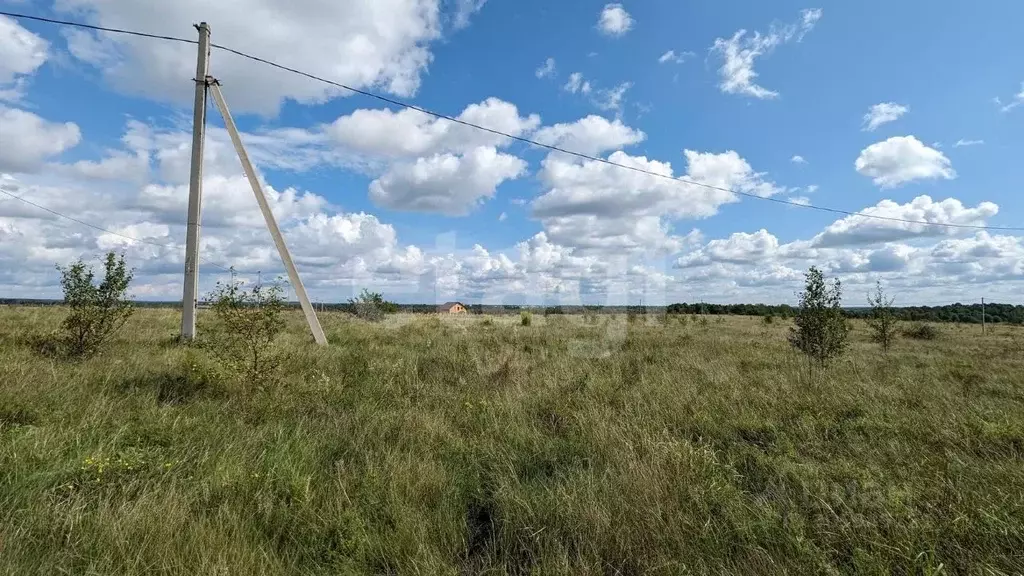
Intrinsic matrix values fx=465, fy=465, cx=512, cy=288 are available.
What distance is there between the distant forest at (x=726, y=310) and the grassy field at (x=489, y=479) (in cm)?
1432

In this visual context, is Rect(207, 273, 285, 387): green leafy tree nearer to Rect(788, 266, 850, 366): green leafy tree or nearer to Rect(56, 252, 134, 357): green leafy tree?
Rect(56, 252, 134, 357): green leafy tree

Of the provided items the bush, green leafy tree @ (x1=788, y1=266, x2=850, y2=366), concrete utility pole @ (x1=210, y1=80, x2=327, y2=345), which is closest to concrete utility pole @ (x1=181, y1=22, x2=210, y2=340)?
concrete utility pole @ (x1=210, y1=80, x2=327, y2=345)

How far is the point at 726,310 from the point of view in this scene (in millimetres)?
63812

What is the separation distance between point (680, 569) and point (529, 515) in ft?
3.22

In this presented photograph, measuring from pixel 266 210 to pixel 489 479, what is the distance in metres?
9.66

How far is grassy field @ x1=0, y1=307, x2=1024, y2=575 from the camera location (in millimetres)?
2584

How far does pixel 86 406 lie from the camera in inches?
181

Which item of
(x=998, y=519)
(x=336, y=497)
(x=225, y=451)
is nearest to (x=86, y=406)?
(x=225, y=451)

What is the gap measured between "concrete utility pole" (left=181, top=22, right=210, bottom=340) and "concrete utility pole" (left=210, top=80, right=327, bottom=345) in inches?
12.7

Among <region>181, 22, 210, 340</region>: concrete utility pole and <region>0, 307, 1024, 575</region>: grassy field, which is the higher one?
<region>181, 22, 210, 340</region>: concrete utility pole

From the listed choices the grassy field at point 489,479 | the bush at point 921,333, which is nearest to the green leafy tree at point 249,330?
the grassy field at point 489,479

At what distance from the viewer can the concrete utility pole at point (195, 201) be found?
976 cm

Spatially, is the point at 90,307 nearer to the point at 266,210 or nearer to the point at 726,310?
the point at 266,210

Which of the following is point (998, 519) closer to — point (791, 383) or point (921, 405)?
point (921, 405)
